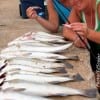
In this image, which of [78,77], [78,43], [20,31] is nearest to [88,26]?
[78,43]

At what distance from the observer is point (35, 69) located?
96.7 inches

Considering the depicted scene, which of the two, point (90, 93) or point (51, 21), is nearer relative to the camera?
point (90, 93)

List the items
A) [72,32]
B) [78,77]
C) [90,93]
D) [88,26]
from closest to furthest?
[90,93], [78,77], [88,26], [72,32]

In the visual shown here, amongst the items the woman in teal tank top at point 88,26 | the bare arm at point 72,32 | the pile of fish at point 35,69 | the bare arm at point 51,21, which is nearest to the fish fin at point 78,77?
the pile of fish at point 35,69

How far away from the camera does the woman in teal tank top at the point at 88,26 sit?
8.01 feet

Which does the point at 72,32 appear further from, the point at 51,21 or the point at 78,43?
the point at 51,21

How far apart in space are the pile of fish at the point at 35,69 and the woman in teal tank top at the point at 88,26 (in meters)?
0.17

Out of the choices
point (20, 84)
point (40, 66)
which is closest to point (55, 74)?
point (40, 66)

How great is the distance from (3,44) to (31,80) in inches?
42.4

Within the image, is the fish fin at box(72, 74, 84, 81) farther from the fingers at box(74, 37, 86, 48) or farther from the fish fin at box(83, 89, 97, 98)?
the fingers at box(74, 37, 86, 48)

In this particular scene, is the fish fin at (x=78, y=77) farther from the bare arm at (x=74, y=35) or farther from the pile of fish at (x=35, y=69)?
the bare arm at (x=74, y=35)

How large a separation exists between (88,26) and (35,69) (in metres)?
0.60

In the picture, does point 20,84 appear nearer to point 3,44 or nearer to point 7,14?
point 3,44

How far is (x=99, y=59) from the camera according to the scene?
2807 millimetres
